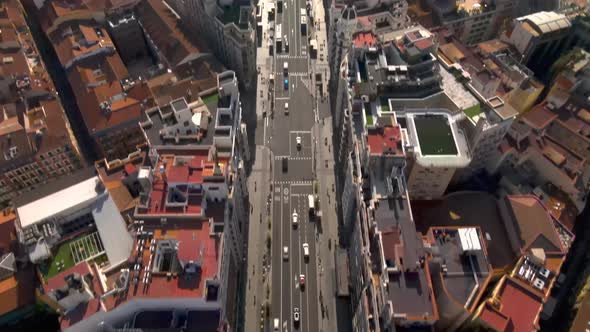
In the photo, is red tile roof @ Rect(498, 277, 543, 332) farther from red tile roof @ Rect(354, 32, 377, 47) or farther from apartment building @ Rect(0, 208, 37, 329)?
apartment building @ Rect(0, 208, 37, 329)

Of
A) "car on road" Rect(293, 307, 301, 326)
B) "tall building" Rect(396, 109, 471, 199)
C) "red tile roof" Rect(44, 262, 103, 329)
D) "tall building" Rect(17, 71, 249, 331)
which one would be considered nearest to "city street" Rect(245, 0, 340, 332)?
Answer: "car on road" Rect(293, 307, 301, 326)

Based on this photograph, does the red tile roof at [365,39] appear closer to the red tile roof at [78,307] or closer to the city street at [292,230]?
the city street at [292,230]

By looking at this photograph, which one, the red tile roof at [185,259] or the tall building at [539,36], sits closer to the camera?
the red tile roof at [185,259]

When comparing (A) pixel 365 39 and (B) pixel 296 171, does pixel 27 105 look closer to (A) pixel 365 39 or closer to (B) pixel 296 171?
(B) pixel 296 171

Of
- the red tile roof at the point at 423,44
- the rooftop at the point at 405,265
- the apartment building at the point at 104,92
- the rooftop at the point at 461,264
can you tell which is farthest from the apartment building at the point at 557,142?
the apartment building at the point at 104,92

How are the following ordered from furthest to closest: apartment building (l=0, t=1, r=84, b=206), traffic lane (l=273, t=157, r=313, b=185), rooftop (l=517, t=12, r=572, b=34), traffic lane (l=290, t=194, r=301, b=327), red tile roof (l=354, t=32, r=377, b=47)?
rooftop (l=517, t=12, r=572, b=34)
traffic lane (l=273, t=157, r=313, b=185)
red tile roof (l=354, t=32, r=377, b=47)
apartment building (l=0, t=1, r=84, b=206)
traffic lane (l=290, t=194, r=301, b=327)

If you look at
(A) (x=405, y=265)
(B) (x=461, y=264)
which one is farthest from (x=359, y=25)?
(A) (x=405, y=265)

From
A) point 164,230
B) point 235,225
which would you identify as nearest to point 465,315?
point 235,225
